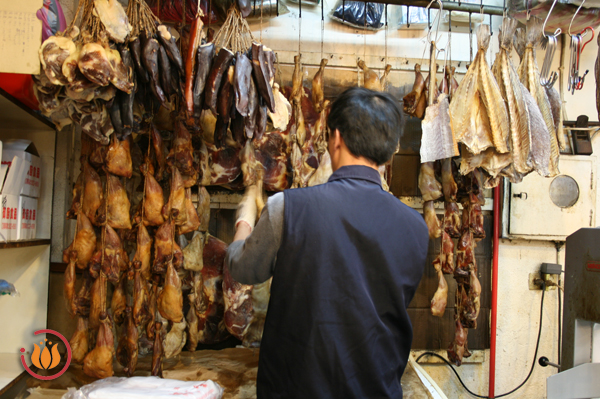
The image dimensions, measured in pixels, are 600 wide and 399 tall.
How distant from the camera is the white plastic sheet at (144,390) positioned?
1.81 metres

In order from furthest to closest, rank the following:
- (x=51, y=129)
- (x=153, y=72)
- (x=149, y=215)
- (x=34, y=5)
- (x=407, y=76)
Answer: (x=407, y=76)
(x=51, y=129)
(x=149, y=215)
(x=153, y=72)
(x=34, y=5)

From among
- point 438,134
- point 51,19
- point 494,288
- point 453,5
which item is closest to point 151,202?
point 51,19

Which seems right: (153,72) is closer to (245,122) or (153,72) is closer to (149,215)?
(245,122)

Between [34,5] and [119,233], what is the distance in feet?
4.16

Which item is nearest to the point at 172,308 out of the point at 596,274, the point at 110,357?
the point at 110,357

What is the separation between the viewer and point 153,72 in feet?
5.86

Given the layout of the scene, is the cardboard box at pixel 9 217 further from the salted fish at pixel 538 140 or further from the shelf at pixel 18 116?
the salted fish at pixel 538 140

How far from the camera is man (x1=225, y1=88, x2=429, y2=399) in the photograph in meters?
1.27

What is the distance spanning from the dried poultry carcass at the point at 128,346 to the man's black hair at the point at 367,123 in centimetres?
173

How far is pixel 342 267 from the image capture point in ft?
4.19

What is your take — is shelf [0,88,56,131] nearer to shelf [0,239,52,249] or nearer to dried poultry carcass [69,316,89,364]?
shelf [0,239,52,249]

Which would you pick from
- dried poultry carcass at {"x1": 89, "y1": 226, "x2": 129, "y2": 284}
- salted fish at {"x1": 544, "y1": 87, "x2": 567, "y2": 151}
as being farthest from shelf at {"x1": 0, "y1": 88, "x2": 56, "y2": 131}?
salted fish at {"x1": 544, "y1": 87, "x2": 567, "y2": 151}

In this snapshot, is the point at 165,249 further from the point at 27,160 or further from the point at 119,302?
the point at 27,160

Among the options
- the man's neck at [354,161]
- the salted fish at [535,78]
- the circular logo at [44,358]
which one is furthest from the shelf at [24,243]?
the salted fish at [535,78]
